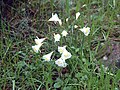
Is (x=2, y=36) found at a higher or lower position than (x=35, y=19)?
lower

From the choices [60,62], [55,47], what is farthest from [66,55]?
[55,47]

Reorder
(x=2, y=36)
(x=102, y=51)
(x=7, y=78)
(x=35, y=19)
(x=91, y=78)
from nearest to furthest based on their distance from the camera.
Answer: (x=91, y=78) < (x=7, y=78) < (x=102, y=51) < (x=2, y=36) < (x=35, y=19)

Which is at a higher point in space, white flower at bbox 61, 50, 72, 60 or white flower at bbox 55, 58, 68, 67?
white flower at bbox 61, 50, 72, 60

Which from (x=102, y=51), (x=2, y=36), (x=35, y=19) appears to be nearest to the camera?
(x=102, y=51)

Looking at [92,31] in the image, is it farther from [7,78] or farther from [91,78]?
[7,78]

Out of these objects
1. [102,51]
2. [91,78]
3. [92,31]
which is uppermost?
[92,31]

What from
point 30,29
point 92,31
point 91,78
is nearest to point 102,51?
point 92,31

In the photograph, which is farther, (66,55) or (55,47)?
(55,47)

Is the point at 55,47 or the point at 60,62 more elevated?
the point at 55,47

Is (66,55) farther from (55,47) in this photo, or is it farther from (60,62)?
(55,47)

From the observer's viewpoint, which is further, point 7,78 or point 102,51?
point 102,51

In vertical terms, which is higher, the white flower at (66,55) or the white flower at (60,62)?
the white flower at (66,55)
